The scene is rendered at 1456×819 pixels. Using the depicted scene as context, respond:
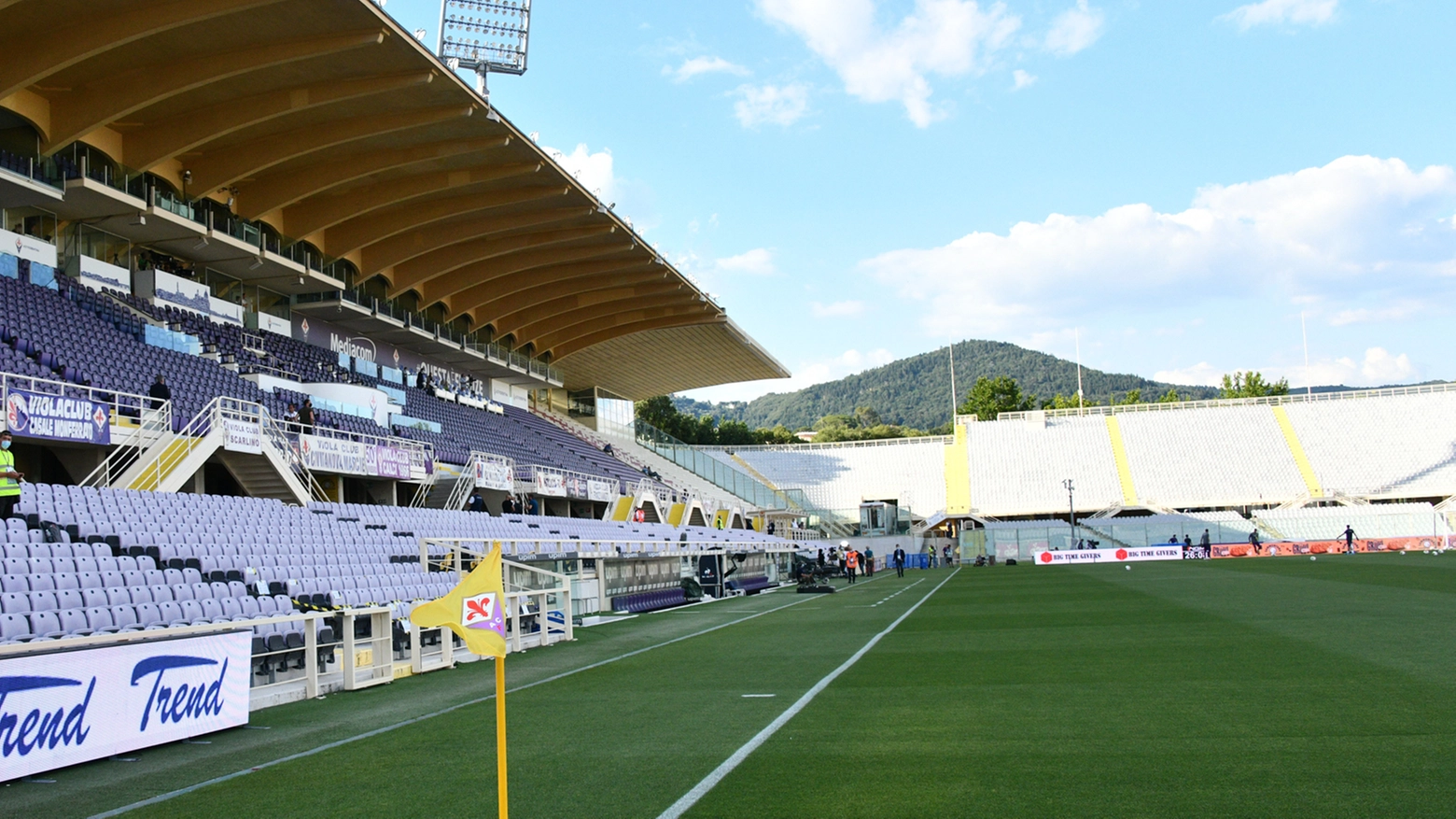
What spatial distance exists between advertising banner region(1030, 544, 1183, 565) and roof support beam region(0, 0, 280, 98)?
39146 millimetres

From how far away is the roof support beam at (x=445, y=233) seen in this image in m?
35.7

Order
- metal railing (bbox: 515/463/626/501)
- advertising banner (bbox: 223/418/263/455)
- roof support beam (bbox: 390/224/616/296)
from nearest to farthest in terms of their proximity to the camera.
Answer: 1. advertising banner (bbox: 223/418/263/455)
2. metal railing (bbox: 515/463/626/501)
3. roof support beam (bbox: 390/224/616/296)

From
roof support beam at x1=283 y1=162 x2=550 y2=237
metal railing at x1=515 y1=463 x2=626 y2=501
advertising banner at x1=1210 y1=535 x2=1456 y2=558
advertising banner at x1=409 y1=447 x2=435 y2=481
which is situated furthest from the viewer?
advertising banner at x1=1210 y1=535 x2=1456 y2=558

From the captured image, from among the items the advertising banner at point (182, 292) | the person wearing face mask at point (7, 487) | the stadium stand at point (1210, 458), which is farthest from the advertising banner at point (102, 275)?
the stadium stand at point (1210, 458)

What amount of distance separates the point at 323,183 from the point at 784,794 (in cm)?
2754

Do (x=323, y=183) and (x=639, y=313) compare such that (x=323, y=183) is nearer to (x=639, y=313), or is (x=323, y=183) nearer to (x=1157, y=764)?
(x=639, y=313)

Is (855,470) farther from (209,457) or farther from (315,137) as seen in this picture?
(209,457)

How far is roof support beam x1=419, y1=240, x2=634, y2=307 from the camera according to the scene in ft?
132

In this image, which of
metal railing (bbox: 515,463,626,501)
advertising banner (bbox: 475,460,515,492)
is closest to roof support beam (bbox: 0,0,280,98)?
advertising banner (bbox: 475,460,515,492)

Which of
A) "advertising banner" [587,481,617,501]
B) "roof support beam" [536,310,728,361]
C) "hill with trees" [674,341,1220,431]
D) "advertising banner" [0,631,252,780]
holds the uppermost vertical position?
"hill with trees" [674,341,1220,431]

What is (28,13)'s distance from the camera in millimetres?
20594

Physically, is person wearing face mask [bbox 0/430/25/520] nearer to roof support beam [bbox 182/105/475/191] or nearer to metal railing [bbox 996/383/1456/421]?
roof support beam [bbox 182/105/475/191]

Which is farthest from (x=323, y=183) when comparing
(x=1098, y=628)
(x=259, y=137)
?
(x=1098, y=628)

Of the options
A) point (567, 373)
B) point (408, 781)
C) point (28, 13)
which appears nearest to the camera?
point (408, 781)
